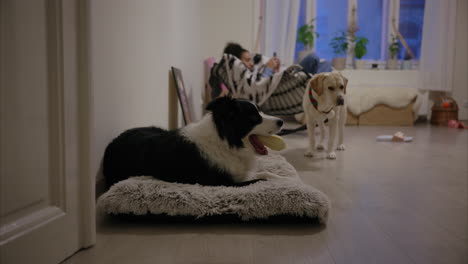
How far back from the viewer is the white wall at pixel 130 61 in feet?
6.10

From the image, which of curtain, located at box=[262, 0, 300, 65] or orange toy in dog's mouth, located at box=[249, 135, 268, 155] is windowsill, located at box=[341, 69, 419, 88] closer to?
curtain, located at box=[262, 0, 300, 65]

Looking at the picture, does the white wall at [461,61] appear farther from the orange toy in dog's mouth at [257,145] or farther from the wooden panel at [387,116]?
the orange toy in dog's mouth at [257,145]

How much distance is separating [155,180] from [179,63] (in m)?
2.39

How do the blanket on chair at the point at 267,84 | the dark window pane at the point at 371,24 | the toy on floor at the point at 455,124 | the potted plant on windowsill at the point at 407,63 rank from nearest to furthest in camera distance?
the blanket on chair at the point at 267,84
the toy on floor at the point at 455,124
the potted plant on windowsill at the point at 407,63
the dark window pane at the point at 371,24

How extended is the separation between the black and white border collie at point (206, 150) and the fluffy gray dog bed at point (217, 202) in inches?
6.2

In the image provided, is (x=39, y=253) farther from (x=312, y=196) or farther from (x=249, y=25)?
(x=249, y=25)

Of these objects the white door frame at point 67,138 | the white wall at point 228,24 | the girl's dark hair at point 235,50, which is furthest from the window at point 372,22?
the white door frame at point 67,138

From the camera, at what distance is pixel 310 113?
3.21 m

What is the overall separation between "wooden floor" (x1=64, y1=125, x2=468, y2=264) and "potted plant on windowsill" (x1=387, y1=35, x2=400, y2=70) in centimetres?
487

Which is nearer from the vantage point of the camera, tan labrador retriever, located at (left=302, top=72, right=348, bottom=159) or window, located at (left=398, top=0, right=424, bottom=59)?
tan labrador retriever, located at (left=302, top=72, right=348, bottom=159)

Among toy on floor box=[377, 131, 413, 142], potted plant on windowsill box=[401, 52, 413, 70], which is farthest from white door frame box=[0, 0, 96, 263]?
potted plant on windowsill box=[401, 52, 413, 70]

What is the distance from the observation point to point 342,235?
1.45 metres

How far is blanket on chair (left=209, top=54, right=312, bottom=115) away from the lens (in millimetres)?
4559

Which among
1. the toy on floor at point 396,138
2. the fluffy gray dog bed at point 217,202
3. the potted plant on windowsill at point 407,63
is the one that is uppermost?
the potted plant on windowsill at point 407,63
